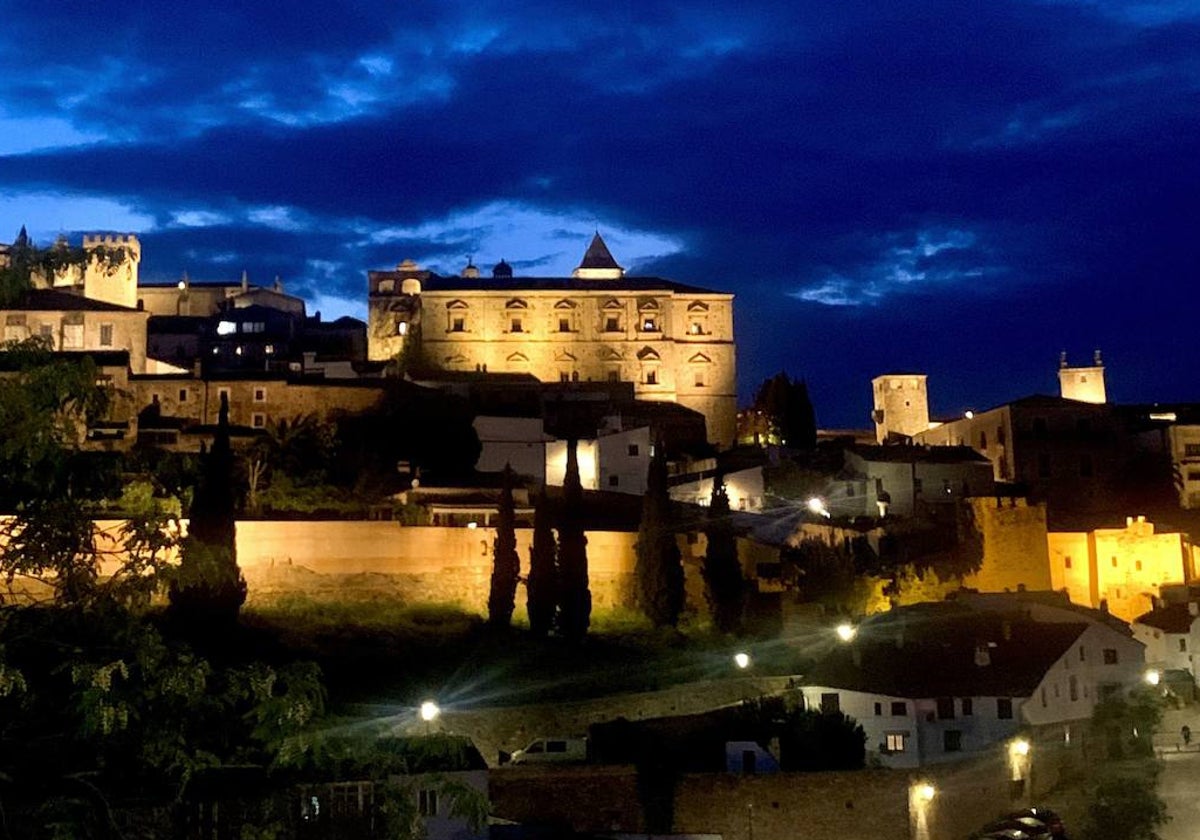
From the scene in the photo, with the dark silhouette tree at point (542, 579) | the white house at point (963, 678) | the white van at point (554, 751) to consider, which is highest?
the dark silhouette tree at point (542, 579)

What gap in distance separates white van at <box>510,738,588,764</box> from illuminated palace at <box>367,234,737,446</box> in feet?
154

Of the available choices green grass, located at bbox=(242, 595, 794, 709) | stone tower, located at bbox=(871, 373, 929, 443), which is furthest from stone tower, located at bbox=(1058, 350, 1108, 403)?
green grass, located at bbox=(242, 595, 794, 709)

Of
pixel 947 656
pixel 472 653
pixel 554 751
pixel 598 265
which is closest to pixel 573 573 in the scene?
pixel 472 653

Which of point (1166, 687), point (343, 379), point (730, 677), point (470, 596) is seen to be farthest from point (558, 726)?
point (343, 379)

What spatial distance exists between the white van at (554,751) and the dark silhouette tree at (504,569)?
35.9 feet

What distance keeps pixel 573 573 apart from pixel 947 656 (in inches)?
479

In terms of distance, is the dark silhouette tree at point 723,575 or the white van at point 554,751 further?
the dark silhouette tree at point 723,575

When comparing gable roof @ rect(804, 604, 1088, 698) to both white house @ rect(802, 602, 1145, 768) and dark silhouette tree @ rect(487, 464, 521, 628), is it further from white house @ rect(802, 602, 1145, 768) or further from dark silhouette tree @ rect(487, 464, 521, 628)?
dark silhouette tree @ rect(487, 464, 521, 628)

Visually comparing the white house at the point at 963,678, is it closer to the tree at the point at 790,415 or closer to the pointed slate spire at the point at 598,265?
the tree at the point at 790,415

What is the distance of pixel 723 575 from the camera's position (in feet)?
144

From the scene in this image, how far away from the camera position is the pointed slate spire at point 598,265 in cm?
8962

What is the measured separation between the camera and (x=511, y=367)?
7862 centimetres

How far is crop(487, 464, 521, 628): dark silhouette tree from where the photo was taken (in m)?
42.1

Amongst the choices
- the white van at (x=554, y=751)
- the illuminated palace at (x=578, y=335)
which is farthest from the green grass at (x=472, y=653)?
the illuminated palace at (x=578, y=335)
